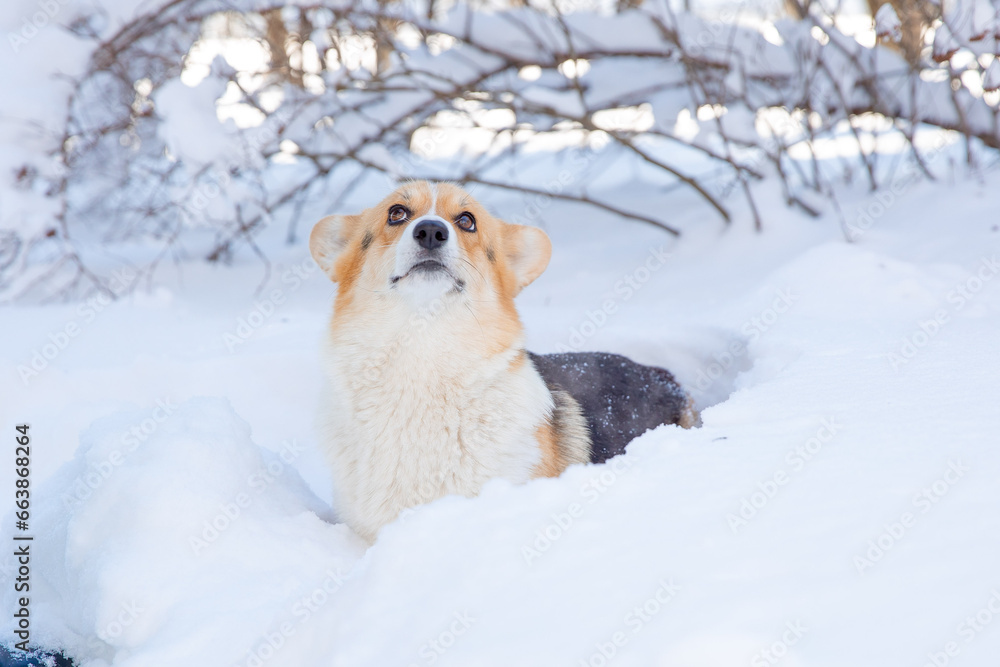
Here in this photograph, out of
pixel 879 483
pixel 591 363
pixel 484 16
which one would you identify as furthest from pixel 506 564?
pixel 484 16

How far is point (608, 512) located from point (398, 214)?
1817 mm

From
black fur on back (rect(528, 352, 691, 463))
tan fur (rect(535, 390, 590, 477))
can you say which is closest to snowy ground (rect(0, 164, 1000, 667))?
black fur on back (rect(528, 352, 691, 463))

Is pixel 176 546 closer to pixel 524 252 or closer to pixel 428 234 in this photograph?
pixel 428 234

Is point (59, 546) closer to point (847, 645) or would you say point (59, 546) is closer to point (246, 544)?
point (246, 544)

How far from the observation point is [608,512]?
5.88 feet

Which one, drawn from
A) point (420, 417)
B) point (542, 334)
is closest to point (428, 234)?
point (420, 417)

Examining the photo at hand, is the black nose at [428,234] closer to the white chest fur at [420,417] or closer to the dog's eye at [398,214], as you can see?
the white chest fur at [420,417]

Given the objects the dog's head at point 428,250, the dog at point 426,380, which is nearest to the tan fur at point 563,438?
the dog at point 426,380

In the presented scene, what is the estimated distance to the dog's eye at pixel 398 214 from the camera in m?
3.16

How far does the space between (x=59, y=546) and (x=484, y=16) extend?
494cm

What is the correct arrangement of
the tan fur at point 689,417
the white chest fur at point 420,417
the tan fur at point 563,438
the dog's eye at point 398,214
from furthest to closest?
the tan fur at point 689,417 → the dog's eye at point 398,214 → the tan fur at point 563,438 → the white chest fur at point 420,417

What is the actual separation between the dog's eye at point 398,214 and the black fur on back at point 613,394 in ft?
2.75

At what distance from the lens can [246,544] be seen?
8.00ft

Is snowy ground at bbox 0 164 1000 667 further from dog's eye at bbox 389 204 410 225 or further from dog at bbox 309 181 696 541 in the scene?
dog's eye at bbox 389 204 410 225
